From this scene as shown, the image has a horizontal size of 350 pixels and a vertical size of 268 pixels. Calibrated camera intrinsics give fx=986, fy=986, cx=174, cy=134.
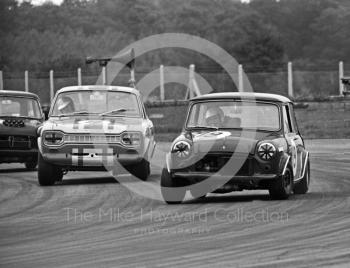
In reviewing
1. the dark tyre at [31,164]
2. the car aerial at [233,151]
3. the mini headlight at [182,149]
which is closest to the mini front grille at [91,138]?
the car aerial at [233,151]

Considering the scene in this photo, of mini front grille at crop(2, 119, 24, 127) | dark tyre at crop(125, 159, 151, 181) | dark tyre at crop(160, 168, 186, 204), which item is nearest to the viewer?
dark tyre at crop(160, 168, 186, 204)

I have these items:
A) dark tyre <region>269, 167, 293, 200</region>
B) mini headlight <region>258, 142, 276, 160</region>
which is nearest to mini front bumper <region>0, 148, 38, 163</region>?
dark tyre <region>269, 167, 293, 200</region>

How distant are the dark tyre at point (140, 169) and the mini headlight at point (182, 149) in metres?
3.57

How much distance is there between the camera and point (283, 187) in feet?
38.8

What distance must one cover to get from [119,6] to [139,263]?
89.1 metres

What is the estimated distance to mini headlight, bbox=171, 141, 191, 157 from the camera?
11.8 meters

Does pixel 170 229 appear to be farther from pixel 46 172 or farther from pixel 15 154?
pixel 15 154

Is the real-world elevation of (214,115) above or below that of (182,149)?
above

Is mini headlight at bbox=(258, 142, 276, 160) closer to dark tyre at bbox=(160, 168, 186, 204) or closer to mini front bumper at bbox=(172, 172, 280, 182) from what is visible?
mini front bumper at bbox=(172, 172, 280, 182)

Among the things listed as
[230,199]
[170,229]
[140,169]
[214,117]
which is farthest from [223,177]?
[140,169]

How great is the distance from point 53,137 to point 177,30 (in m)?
63.3

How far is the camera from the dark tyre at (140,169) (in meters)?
15.4

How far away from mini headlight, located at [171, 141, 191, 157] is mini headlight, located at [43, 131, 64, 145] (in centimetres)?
352

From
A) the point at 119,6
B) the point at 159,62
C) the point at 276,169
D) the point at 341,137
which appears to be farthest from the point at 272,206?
the point at 119,6
